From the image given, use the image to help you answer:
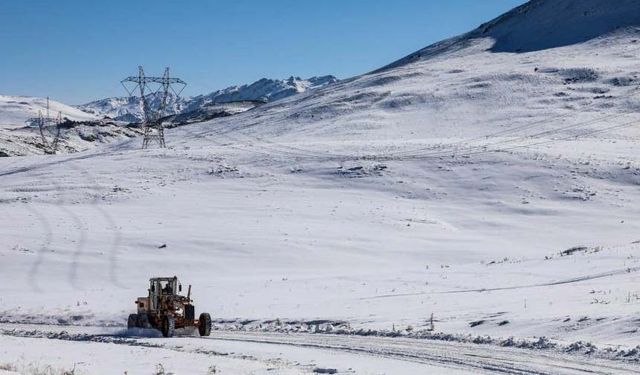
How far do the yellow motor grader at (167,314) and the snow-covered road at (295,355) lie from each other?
44 centimetres

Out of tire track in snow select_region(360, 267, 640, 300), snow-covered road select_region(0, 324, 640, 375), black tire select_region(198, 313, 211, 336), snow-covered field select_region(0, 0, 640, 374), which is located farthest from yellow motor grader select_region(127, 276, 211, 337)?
tire track in snow select_region(360, 267, 640, 300)

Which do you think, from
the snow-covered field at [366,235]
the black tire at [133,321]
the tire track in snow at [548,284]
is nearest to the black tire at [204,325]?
the snow-covered field at [366,235]

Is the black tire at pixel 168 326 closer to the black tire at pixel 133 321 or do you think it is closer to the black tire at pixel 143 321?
the black tire at pixel 143 321

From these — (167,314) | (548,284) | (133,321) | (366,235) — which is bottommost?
(548,284)

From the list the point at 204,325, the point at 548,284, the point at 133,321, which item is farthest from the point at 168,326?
the point at 548,284

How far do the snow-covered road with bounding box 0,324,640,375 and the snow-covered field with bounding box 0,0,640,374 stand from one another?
111 mm

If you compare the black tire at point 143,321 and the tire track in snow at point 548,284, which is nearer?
the black tire at point 143,321

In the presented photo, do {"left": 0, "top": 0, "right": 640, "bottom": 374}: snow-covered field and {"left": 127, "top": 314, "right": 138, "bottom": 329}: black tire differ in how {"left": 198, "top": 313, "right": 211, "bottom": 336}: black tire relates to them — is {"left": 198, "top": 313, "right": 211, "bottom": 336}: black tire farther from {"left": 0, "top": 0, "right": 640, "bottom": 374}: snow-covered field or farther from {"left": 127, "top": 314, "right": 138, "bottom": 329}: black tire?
{"left": 127, "top": 314, "right": 138, "bottom": 329}: black tire

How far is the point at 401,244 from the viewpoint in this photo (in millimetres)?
45750

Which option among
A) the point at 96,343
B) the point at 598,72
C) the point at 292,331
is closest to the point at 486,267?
the point at 292,331

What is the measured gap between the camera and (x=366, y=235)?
1885 inches

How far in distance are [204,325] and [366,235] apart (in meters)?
25.8

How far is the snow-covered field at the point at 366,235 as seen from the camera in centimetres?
2009

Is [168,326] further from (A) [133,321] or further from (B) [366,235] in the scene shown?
(B) [366,235]
